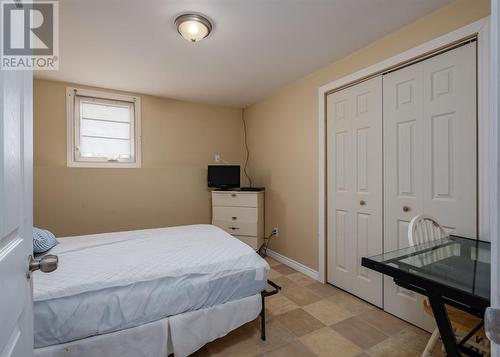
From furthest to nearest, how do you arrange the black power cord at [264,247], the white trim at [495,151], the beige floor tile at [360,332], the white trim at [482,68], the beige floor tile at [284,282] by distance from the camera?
the black power cord at [264,247], the beige floor tile at [284,282], the beige floor tile at [360,332], the white trim at [482,68], the white trim at [495,151]

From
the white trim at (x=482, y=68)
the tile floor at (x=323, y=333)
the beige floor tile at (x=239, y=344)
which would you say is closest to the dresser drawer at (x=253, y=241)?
the tile floor at (x=323, y=333)

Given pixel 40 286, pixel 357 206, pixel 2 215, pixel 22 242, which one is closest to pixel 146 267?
pixel 40 286

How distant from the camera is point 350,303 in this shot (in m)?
2.28

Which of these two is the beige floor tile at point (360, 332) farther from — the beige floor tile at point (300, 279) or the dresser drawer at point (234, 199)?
the dresser drawer at point (234, 199)

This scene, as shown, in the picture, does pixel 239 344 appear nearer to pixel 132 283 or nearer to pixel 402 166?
pixel 132 283

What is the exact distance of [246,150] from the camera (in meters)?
4.14

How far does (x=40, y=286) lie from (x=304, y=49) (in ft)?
8.36

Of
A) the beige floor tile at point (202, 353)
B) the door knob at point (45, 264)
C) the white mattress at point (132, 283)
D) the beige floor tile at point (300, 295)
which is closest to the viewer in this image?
the door knob at point (45, 264)

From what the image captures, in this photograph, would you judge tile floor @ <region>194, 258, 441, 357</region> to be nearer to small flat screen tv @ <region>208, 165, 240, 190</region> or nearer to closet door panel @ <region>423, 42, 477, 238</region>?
closet door panel @ <region>423, 42, 477, 238</region>

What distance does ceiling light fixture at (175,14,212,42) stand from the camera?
176 centimetres

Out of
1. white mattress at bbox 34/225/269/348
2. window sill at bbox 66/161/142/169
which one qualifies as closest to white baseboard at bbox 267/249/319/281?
white mattress at bbox 34/225/269/348

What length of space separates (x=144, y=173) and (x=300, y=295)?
2.47 m

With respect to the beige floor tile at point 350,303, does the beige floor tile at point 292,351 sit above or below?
below

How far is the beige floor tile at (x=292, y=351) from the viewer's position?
5.33ft
